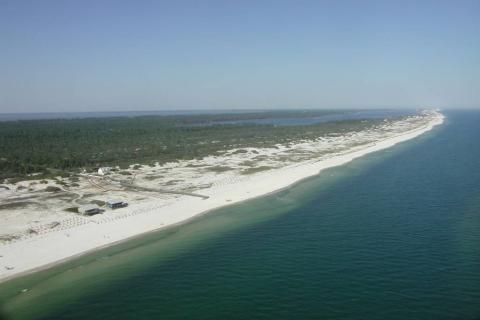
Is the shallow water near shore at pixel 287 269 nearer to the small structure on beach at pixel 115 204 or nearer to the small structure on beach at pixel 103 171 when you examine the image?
the small structure on beach at pixel 115 204

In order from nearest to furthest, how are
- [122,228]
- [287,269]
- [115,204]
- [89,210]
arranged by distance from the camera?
[287,269] → [122,228] → [89,210] → [115,204]

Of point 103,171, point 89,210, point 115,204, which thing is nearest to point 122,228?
point 89,210

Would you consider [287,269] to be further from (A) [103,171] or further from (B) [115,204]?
(A) [103,171]

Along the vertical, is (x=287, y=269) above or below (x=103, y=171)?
below

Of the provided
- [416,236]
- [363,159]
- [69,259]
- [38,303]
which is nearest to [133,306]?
[38,303]

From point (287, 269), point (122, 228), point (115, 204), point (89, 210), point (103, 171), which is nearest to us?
point (287, 269)

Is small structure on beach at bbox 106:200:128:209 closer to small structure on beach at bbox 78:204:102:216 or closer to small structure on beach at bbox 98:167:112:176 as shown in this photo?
small structure on beach at bbox 78:204:102:216

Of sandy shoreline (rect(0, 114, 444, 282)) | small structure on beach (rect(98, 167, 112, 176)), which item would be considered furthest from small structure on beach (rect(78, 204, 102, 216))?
small structure on beach (rect(98, 167, 112, 176))

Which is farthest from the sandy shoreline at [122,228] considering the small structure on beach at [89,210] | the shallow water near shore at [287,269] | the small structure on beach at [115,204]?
the small structure on beach at [89,210]
